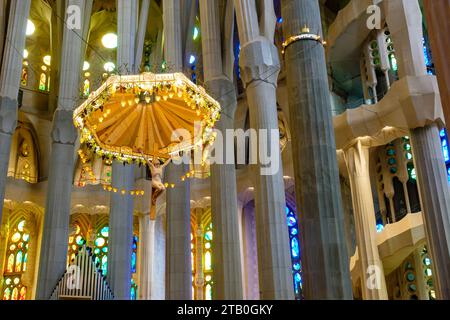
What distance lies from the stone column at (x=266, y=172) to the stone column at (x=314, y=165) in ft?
9.87

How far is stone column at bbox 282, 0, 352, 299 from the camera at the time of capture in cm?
645

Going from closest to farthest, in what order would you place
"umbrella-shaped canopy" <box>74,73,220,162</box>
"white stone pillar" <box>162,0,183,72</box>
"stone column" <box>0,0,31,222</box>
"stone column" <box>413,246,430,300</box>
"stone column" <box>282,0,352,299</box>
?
"stone column" <box>282,0,352,299</box>, "umbrella-shaped canopy" <box>74,73,220,162</box>, "stone column" <box>0,0,31,222</box>, "white stone pillar" <box>162,0,183,72</box>, "stone column" <box>413,246,430,300</box>

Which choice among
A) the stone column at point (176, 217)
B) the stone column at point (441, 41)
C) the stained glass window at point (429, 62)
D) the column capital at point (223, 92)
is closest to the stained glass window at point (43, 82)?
the stone column at point (176, 217)

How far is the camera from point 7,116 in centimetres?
1358

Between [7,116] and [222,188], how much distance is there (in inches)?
237

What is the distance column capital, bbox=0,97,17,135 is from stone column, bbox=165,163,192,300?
4.30 metres

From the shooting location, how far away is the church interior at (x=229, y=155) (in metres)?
7.79

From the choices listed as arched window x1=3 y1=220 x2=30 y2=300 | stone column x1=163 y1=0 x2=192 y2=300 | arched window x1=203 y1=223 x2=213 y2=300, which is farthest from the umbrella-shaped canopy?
arched window x1=3 y1=220 x2=30 y2=300

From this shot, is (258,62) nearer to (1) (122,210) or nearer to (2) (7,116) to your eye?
(1) (122,210)

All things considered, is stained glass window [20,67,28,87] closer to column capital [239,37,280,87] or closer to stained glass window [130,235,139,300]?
stained glass window [130,235,139,300]

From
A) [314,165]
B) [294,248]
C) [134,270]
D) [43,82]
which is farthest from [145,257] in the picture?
[314,165]

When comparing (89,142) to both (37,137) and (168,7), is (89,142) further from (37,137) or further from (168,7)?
(37,137)

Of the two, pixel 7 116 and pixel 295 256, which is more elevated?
pixel 7 116

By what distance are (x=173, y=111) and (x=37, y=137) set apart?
33.3 feet
